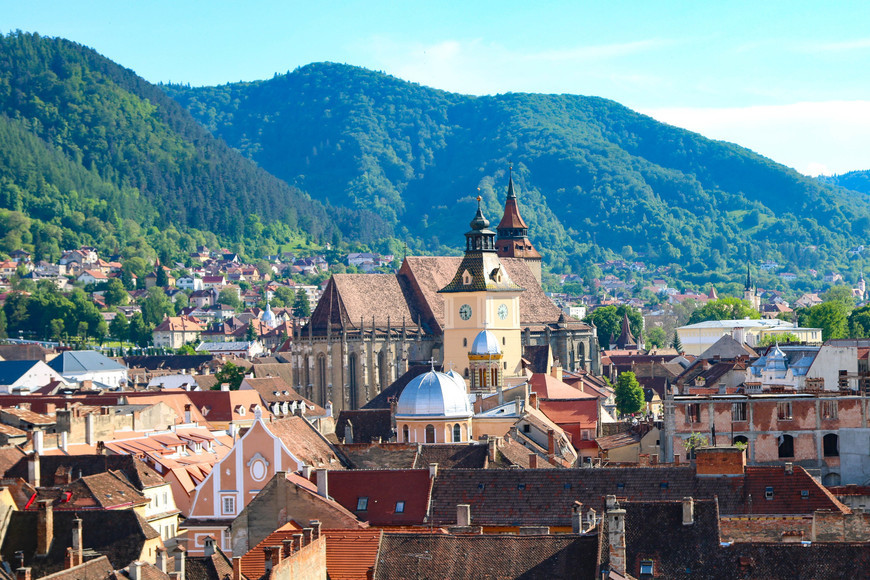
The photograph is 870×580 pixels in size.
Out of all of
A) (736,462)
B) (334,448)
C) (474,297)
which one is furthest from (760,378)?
(736,462)

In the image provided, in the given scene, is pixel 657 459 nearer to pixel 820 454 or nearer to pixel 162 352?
pixel 820 454

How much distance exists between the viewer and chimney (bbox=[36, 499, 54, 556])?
133ft

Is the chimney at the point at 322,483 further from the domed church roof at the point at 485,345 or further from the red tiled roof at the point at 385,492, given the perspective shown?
the domed church roof at the point at 485,345

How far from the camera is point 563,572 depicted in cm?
3475

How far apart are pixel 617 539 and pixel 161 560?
11.5 metres

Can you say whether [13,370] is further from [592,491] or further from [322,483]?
[592,491]

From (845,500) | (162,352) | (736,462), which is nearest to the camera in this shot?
(736,462)

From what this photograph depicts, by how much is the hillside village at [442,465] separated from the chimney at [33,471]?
0.08 metres

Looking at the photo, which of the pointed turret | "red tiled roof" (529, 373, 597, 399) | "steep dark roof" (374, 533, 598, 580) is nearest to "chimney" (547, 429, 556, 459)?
"red tiled roof" (529, 373, 597, 399)

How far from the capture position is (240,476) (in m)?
53.6

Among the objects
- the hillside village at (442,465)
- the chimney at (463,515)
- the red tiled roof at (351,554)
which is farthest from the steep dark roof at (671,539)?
the chimney at (463,515)

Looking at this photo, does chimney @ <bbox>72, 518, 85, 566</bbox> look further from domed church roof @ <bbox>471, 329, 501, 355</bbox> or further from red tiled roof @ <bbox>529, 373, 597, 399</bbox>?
red tiled roof @ <bbox>529, 373, 597, 399</bbox>

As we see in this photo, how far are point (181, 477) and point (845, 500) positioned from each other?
25.9 meters

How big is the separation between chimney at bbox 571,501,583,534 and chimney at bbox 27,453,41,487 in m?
19.2
